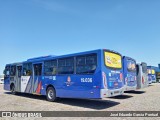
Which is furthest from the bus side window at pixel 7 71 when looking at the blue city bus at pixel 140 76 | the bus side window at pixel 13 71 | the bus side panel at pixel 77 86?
the blue city bus at pixel 140 76

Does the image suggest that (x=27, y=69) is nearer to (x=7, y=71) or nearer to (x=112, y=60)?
(x=7, y=71)

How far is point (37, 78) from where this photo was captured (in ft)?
46.4

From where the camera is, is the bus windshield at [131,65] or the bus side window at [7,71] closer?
the bus windshield at [131,65]

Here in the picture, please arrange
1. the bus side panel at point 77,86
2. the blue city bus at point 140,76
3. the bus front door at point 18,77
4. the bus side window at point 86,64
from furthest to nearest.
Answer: the bus front door at point 18,77
the blue city bus at point 140,76
the bus side window at point 86,64
the bus side panel at point 77,86

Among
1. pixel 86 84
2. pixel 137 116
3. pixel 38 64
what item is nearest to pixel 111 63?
pixel 86 84

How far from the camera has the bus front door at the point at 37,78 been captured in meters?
13.9

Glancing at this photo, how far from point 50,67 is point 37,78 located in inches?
70.1

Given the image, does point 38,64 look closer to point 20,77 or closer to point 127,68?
point 20,77

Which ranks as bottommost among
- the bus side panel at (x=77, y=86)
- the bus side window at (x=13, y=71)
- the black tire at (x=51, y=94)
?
the black tire at (x=51, y=94)

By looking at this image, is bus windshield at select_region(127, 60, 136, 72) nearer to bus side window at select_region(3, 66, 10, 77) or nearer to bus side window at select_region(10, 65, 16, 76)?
bus side window at select_region(10, 65, 16, 76)

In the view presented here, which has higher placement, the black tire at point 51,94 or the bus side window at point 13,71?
the bus side window at point 13,71

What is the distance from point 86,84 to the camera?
404 inches

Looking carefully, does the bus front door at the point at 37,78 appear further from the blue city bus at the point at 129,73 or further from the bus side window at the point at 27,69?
the blue city bus at the point at 129,73

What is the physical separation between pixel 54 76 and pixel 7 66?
7.75 meters
